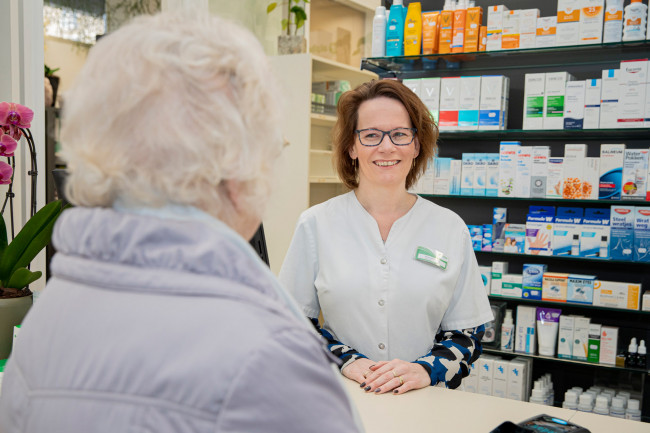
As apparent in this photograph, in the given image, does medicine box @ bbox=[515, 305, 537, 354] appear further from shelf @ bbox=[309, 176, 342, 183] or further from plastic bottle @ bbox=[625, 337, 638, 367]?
shelf @ bbox=[309, 176, 342, 183]

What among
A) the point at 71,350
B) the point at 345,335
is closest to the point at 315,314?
the point at 345,335

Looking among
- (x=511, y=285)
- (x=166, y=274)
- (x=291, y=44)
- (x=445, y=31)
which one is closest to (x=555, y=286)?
(x=511, y=285)

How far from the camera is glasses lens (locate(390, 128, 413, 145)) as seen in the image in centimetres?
222

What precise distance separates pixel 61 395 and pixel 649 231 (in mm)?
3190

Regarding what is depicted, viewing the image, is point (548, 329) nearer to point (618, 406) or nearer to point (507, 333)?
point (507, 333)

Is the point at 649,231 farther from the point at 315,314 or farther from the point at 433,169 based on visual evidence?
the point at 315,314

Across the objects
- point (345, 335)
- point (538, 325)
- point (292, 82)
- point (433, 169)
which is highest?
point (292, 82)

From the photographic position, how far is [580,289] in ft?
11.1

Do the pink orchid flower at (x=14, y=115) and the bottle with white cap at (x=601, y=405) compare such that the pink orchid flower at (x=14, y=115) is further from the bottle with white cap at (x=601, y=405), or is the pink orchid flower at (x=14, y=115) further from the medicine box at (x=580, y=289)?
the bottle with white cap at (x=601, y=405)

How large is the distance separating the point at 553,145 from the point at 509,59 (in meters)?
0.56

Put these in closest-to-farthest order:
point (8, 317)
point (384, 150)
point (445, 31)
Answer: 1. point (8, 317)
2. point (384, 150)
3. point (445, 31)

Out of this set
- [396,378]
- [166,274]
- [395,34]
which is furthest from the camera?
[395,34]

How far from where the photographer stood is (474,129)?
3566 millimetres

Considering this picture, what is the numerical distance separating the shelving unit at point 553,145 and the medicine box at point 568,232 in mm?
59
